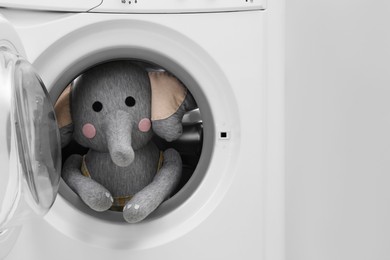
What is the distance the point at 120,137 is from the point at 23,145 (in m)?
0.24

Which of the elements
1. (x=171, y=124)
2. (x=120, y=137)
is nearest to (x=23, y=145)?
(x=120, y=137)

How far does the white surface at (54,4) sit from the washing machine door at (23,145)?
0.58ft

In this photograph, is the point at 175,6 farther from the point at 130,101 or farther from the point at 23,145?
the point at 23,145

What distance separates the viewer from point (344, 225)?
121 centimetres

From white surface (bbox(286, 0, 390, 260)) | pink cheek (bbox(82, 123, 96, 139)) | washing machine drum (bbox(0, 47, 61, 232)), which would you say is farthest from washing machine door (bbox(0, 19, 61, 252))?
white surface (bbox(286, 0, 390, 260))

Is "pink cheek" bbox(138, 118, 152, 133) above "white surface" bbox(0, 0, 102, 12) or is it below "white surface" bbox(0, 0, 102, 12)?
below

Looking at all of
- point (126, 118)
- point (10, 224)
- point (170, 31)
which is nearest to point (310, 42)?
point (170, 31)

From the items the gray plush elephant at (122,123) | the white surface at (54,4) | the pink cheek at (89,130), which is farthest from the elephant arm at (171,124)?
the white surface at (54,4)

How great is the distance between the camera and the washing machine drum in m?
0.87

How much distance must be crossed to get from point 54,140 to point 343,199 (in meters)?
0.55

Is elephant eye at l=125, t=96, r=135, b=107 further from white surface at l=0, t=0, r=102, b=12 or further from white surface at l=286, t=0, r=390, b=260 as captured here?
white surface at l=286, t=0, r=390, b=260

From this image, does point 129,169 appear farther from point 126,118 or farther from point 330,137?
point 330,137

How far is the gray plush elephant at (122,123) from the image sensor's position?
1.20m

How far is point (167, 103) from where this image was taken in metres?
1.23
